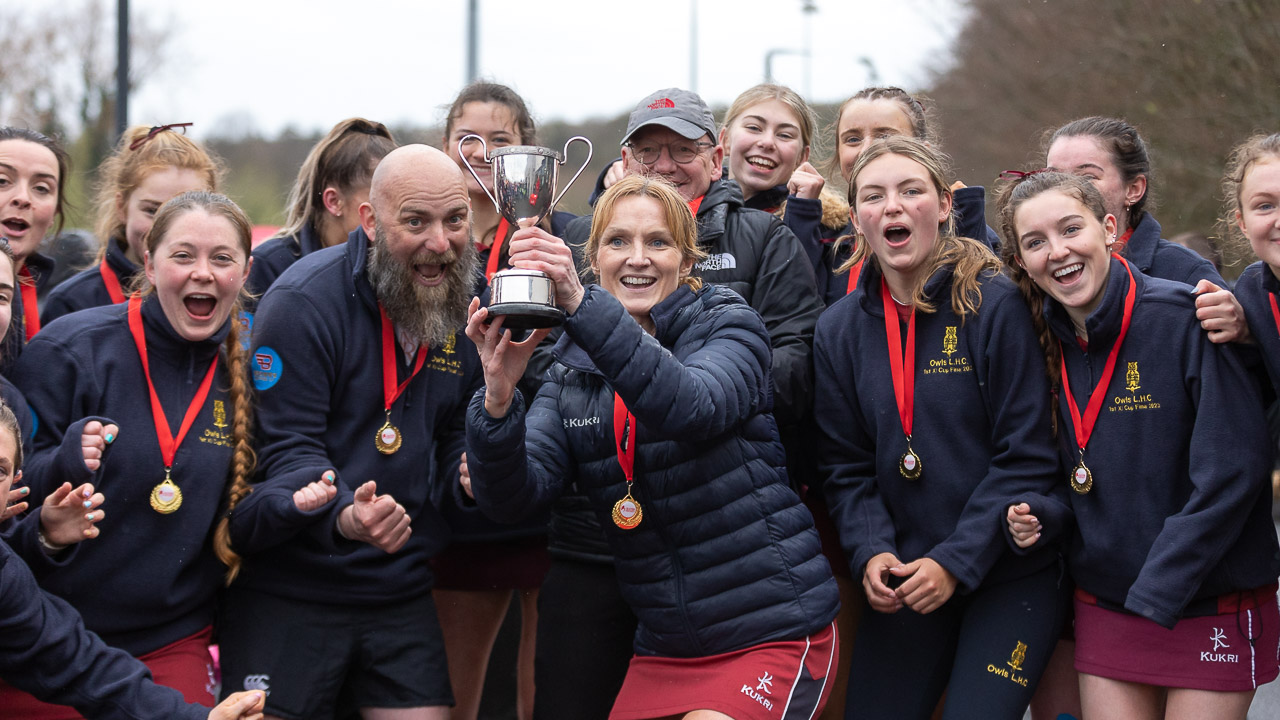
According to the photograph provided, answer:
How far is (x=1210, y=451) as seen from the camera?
13.1ft

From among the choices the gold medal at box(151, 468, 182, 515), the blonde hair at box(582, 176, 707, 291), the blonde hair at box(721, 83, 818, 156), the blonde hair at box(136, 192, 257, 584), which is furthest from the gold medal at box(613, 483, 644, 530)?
the blonde hair at box(721, 83, 818, 156)

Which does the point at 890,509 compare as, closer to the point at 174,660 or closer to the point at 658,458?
the point at 658,458

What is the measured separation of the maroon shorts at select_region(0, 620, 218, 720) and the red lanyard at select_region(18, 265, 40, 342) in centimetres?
140

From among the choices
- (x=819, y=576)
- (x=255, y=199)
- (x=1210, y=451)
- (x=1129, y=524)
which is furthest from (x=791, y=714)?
(x=255, y=199)

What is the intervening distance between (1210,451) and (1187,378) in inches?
10.1

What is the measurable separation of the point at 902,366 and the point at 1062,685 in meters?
1.31

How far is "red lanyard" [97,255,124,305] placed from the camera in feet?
17.1

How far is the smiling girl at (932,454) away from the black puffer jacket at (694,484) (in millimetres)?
531

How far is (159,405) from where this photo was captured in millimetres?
4316

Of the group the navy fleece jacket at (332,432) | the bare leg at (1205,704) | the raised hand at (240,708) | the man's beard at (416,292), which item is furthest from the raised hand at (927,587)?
the raised hand at (240,708)

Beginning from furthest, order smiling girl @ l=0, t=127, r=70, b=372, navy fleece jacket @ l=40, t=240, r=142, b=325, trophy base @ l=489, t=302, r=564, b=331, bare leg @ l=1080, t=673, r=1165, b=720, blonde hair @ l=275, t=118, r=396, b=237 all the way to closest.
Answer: blonde hair @ l=275, t=118, r=396, b=237, navy fleece jacket @ l=40, t=240, r=142, b=325, smiling girl @ l=0, t=127, r=70, b=372, bare leg @ l=1080, t=673, r=1165, b=720, trophy base @ l=489, t=302, r=564, b=331

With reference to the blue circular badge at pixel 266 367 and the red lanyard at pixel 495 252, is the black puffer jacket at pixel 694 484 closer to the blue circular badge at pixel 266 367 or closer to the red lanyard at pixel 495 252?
the blue circular badge at pixel 266 367

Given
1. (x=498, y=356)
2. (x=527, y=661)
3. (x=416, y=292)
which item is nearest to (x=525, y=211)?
(x=498, y=356)

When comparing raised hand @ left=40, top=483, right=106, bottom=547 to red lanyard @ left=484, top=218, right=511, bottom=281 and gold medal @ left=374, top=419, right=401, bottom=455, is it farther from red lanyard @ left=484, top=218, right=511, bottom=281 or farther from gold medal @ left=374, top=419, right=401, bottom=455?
red lanyard @ left=484, top=218, right=511, bottom=281
